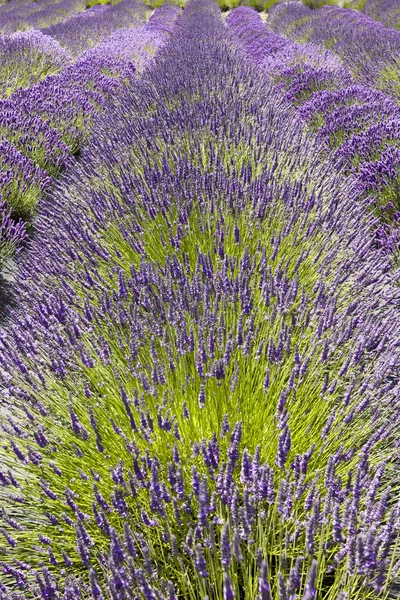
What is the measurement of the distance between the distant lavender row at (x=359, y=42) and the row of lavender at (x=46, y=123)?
138 inches

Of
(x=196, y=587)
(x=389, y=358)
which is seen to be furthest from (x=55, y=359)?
(x=389, y=358)

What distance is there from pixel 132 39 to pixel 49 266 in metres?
9.64

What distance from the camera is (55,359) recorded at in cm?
163

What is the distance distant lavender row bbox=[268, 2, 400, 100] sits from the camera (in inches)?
250

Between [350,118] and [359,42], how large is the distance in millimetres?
4722

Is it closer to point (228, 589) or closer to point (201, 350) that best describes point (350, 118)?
point (201, 350)

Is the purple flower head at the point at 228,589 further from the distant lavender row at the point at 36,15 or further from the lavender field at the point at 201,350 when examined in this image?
the distant lavender row at the point at 36,15

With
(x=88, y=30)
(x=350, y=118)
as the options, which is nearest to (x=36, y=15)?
(x=88, y=30)

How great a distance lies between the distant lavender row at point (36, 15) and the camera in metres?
14.5

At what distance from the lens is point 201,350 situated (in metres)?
1.44

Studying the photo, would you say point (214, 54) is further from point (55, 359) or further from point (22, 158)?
point (55, 359)

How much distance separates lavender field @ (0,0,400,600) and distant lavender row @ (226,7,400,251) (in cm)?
3

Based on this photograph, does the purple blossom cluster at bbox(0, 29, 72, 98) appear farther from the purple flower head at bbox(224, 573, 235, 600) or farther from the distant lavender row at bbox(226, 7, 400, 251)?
the purple flower head at bbox(224, 573, 235, 600)

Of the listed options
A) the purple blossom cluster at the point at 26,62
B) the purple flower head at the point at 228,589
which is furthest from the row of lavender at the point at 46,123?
the purple flower head at the point at 228,589
